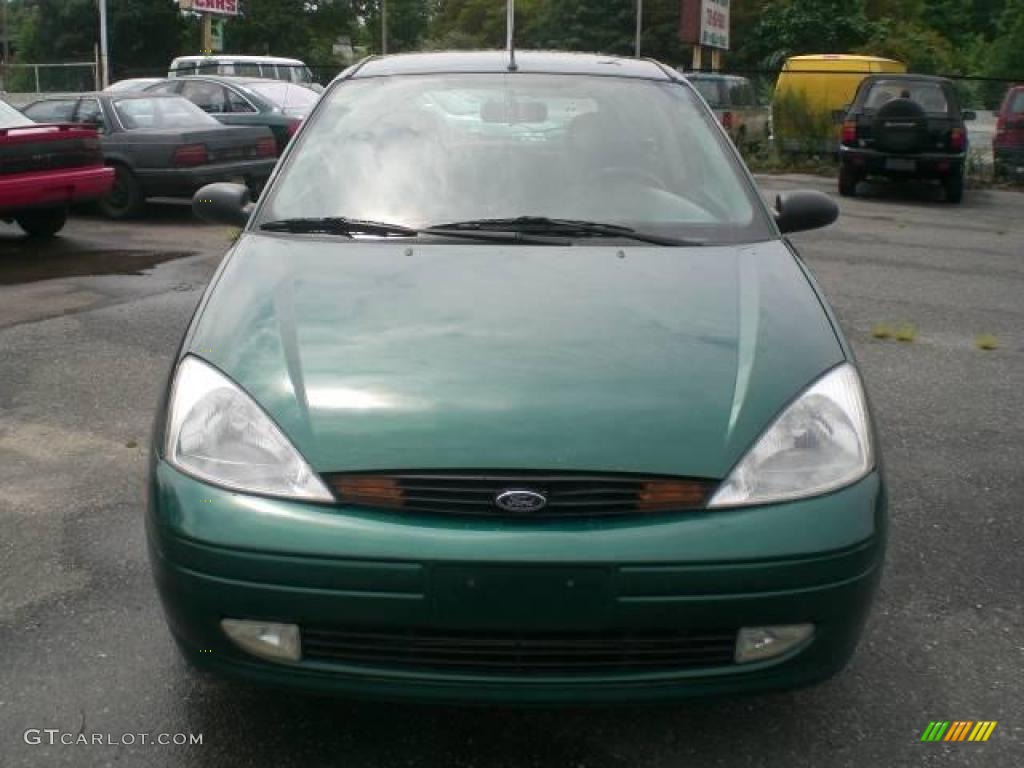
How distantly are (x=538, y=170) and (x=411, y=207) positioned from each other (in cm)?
45

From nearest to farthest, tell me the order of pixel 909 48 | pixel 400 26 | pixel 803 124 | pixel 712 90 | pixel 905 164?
pixel 905 164, pixel 803 124, pixel 712 90, pixel 909 48, pixel 400 26

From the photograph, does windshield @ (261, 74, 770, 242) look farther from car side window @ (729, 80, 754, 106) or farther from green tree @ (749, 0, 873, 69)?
green tree @ (749, 0, 873, 69)

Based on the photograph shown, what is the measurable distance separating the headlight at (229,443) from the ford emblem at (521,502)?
346 millimetres

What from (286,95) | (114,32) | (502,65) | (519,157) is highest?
(502,65)

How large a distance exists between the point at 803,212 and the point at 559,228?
1.13 m

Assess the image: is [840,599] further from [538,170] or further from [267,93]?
[267,93]

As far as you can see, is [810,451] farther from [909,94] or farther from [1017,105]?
[1017,105]

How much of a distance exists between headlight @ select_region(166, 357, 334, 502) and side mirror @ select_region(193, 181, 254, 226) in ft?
4.53

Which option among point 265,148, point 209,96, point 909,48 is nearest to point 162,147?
point 265,148

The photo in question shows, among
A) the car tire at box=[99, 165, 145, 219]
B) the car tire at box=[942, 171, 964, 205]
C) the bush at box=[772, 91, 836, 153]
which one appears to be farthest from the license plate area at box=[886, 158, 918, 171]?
the car tire at box=[99, 165, 145, 219]

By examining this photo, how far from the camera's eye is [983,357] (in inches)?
266

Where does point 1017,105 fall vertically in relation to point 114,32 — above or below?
below

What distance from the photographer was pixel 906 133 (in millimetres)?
15414

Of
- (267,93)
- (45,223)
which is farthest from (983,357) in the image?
(267,93)
